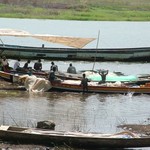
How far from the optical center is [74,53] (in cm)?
4488

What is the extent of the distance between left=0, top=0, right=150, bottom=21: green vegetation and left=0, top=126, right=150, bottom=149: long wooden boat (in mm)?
73073

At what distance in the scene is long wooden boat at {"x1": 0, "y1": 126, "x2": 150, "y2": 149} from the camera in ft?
52.0

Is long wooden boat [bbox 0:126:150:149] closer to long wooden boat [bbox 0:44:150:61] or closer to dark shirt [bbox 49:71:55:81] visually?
dark shirt [bbox 49:71:55:81]

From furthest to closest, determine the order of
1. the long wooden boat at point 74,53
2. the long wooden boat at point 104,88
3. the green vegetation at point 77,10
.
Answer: the green vegetation at point 77,10, the long wooden boat at point 74,53, the long wooden boat at point 104,88

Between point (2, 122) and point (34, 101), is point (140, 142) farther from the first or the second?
point (34, 101)

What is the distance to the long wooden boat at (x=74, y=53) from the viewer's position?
4400cm

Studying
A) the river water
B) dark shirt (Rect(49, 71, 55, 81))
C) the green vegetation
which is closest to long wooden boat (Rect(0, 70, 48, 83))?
dark shirt (Rect(49, 71, 55, 81))

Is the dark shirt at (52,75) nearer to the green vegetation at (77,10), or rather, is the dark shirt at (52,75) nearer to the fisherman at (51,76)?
the fisherman at (51,76)

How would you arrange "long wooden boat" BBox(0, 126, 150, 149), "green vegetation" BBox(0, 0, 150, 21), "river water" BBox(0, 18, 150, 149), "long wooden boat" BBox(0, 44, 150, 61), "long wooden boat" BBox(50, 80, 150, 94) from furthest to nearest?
"green vegetation" BBox(0, 0, 150, 21)
"long wooden boat" BBox(0, 44, 150, 61)
"long wooden boat" BBox(50, 80, 150, 94)
"river water" BBox(0, 18, 150, 149)
"long wooden boat" BBox(0, 126, 150, 149)

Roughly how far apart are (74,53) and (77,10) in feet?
172

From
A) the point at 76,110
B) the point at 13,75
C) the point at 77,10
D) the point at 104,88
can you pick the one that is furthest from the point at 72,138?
the point at 77,10

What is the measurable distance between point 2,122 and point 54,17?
7041cm

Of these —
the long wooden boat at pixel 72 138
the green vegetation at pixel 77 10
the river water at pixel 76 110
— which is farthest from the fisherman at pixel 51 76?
the green vegetation at pixel 77 10

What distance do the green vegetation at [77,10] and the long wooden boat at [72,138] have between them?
73073 millimetres
